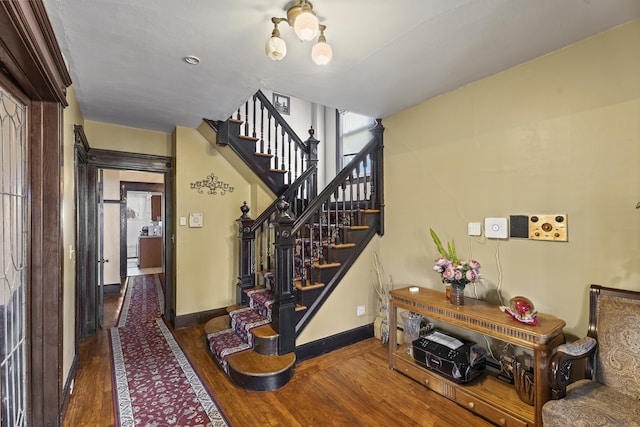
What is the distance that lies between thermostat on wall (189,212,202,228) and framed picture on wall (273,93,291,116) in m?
2.52

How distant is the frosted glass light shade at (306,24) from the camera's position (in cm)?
146

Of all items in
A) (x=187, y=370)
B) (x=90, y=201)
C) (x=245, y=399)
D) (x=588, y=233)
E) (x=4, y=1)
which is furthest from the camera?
(x=90, y=201)

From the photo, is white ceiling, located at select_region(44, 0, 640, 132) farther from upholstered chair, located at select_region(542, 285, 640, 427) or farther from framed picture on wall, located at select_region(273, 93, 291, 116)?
framed picture on wall, located at select_region(273, 93, 291, 116)

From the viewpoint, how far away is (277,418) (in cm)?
206

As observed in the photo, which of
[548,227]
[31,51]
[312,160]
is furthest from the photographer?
[312,160]

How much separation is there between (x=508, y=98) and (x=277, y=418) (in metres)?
2.95

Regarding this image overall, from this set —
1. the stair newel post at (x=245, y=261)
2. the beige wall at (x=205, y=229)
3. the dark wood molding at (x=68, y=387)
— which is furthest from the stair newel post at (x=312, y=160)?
the dark wood molding at (x=68, y=387)

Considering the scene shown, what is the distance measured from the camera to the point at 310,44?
78.5 inches

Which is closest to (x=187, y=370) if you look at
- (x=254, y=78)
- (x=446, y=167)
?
(x=254, y=78)

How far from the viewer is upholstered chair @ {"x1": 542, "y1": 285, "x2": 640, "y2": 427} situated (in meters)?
1.47

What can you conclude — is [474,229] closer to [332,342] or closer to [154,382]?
[332,342]

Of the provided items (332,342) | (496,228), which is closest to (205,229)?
(332,342)

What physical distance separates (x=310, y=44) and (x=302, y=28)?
557 mm

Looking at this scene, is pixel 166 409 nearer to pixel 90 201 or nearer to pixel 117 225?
pixel 90 201
